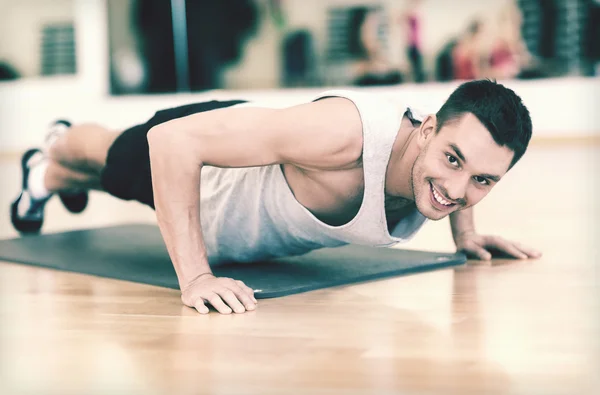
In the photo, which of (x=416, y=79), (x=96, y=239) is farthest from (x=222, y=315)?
(x=416, y=79)

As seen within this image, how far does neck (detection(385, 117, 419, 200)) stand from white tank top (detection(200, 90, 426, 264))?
34 millimetres

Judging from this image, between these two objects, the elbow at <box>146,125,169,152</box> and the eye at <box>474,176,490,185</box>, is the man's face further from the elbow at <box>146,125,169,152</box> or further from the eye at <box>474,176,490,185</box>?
the elbow at <box>146,125,169,152</box>

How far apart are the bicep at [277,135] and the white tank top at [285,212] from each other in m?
0.05

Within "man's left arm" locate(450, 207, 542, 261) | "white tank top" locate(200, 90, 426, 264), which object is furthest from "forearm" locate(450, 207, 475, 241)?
"white tank top" locate(200, 90, 426, 264)

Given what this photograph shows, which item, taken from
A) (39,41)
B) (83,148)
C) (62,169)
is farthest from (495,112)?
(39,41)

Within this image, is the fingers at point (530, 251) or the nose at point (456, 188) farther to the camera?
the fingers at point (530, 251)

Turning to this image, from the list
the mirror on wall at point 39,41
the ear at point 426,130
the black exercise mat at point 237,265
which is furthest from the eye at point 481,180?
the mirror on wall at point 39,41

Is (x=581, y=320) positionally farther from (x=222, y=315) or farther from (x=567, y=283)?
(x=222, y=315)

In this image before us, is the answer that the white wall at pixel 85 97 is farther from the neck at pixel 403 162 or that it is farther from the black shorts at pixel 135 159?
the neck at pixel 403 162

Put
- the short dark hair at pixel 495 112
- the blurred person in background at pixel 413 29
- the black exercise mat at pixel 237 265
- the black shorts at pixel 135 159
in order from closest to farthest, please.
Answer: the short dark hair at pixel 495 112 → the black exercise mat at pixel 237 265 → the black shorts at pixel 135 159 → the blurred person in background at pixel 413 29

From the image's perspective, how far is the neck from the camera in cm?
180

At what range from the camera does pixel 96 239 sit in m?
2.73

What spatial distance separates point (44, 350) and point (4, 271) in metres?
0.91

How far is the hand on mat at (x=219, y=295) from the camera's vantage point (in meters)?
1.71
